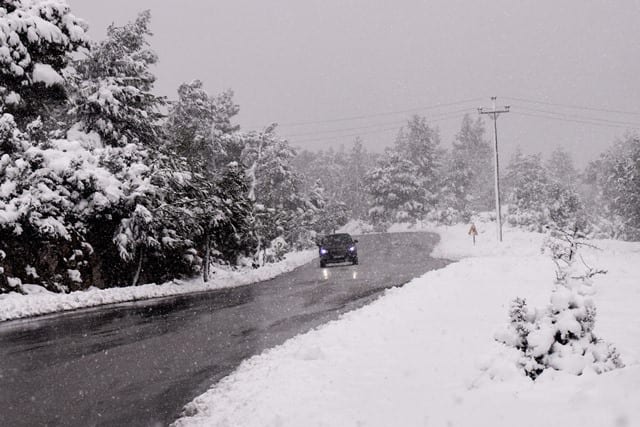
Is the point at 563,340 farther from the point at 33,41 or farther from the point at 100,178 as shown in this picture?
the point at 33,41

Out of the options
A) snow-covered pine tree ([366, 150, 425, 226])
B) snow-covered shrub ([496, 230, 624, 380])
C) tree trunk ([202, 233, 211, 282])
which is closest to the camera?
snow-covered shrub ([496, 230, 624, 380])

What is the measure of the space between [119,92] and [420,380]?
22050mm

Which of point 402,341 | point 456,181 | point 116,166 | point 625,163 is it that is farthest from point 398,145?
point 402,341

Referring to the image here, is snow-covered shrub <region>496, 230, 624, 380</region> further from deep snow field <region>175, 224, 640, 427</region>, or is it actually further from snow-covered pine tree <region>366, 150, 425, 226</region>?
snow-covered pine tree <region>366, 150, 425, 226</region>

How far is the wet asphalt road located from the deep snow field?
65 centimetres

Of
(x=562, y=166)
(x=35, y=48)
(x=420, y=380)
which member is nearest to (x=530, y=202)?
(x=35, y=48)

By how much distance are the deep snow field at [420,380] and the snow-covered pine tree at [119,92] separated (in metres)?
17.4

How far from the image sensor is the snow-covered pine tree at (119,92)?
24.6m

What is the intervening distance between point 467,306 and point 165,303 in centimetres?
905

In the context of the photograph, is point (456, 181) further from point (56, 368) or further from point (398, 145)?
point (56, 368)

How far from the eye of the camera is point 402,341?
9188 mm

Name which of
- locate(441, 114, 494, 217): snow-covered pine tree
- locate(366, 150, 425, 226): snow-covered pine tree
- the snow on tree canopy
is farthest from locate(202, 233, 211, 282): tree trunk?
locate(441, 114, 494, 217): snow-covered pine tree

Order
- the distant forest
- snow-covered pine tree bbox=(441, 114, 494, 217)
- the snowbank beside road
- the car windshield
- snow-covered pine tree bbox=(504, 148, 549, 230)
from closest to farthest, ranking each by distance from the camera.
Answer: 1. the snowbank beside road
2. the distant forest
3. the car windshield
4. snow-covered pine tree bbox=(504, 148, 549, 230)
5. snow-covered pine tree bbox=(441, 114, 494, 217)

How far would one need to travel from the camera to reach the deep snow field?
14.9 ft
